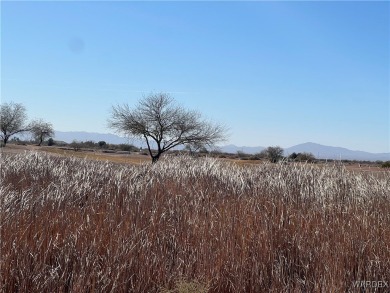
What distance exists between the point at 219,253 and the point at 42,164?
7889mm

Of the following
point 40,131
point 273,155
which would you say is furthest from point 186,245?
point 40,131

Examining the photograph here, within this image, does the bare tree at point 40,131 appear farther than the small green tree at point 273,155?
Yes

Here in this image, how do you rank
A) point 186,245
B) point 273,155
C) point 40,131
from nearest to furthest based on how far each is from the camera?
point 186,245 → point 273,155 → point 40,131

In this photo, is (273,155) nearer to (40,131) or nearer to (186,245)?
(186,245)

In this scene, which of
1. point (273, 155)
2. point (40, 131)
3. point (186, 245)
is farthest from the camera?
point (40, 131)

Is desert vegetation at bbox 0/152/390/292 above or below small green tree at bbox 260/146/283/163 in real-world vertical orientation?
below

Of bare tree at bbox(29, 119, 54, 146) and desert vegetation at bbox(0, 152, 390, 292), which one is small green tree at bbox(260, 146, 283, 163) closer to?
desert vegetation at bbox(0, 152, 390, 292)

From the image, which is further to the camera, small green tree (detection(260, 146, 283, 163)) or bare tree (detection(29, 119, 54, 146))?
bare tree (detection(29, 119, 54, 146))

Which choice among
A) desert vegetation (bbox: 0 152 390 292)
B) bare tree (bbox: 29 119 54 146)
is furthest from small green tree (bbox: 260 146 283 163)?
bare tree (bbox: 29 119 54 146)

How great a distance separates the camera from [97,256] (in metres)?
4.18

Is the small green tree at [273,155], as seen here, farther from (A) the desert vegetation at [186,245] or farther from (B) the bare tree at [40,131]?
(B) the bare tree at [40,131]

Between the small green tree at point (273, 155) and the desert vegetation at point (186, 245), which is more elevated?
the small green tree at point (273, 155)

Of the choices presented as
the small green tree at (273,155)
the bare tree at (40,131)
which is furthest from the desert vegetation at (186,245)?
the bare tree at (40,131)

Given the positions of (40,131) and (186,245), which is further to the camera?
(40,131)
